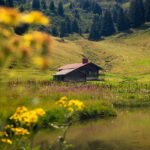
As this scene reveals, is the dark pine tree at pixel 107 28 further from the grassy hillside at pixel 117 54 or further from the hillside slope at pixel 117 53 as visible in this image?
the hillside slope at pixel 117 53

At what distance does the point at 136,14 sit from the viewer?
560 feet

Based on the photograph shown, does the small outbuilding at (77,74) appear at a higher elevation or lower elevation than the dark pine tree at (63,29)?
Result: lower

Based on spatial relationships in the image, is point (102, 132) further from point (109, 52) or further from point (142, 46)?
point (142, 46)

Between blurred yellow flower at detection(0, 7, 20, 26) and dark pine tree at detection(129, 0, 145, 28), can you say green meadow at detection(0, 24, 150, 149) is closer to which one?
blurred yellow flower at detection(0, 7, 20, 26)

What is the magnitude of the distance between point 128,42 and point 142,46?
43.2 ft

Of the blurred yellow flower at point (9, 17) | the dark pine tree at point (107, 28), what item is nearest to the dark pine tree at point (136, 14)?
the dark pine tree at point (107, 28)

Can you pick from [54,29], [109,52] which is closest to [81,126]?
Answer: [109,52]

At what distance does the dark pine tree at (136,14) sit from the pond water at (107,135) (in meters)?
159

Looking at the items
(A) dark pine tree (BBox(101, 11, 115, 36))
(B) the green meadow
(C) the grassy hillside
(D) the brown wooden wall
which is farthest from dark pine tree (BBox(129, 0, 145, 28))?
(D) the brown wooden wall

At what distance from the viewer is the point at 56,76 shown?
6544cm

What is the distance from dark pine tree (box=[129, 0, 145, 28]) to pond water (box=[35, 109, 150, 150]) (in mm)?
158608

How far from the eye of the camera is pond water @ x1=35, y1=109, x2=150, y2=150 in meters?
11.9

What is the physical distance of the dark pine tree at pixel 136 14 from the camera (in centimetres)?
16850

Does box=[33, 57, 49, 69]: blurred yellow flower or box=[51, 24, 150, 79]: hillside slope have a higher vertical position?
box=[51, 24, 150, 79]: hillside slope
